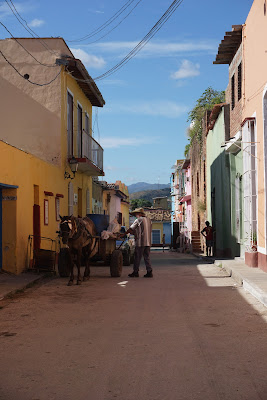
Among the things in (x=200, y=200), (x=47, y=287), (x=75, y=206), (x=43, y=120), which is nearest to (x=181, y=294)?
(x=47, y=287)

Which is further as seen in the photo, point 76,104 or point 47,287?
point 76,104

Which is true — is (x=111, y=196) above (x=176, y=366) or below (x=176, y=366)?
above

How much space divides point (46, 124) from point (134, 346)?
15.4 m

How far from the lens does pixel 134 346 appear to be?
6242 mm

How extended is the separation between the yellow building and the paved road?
21.1ft

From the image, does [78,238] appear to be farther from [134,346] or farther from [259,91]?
[134,346]

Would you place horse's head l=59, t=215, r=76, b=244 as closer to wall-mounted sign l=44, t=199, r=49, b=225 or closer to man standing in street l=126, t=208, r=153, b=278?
man standing in street l=126, t=208, r=153, b=278

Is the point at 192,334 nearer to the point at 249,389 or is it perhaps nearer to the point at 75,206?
the point at 249,389

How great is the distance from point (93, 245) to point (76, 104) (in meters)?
11.0

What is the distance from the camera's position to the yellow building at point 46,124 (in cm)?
1734

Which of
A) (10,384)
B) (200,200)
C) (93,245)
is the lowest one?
(10,384)

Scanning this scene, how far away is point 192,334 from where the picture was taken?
22.7ft

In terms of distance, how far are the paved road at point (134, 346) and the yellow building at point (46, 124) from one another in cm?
643

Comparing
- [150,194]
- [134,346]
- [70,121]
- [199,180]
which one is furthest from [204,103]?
[150,194]
